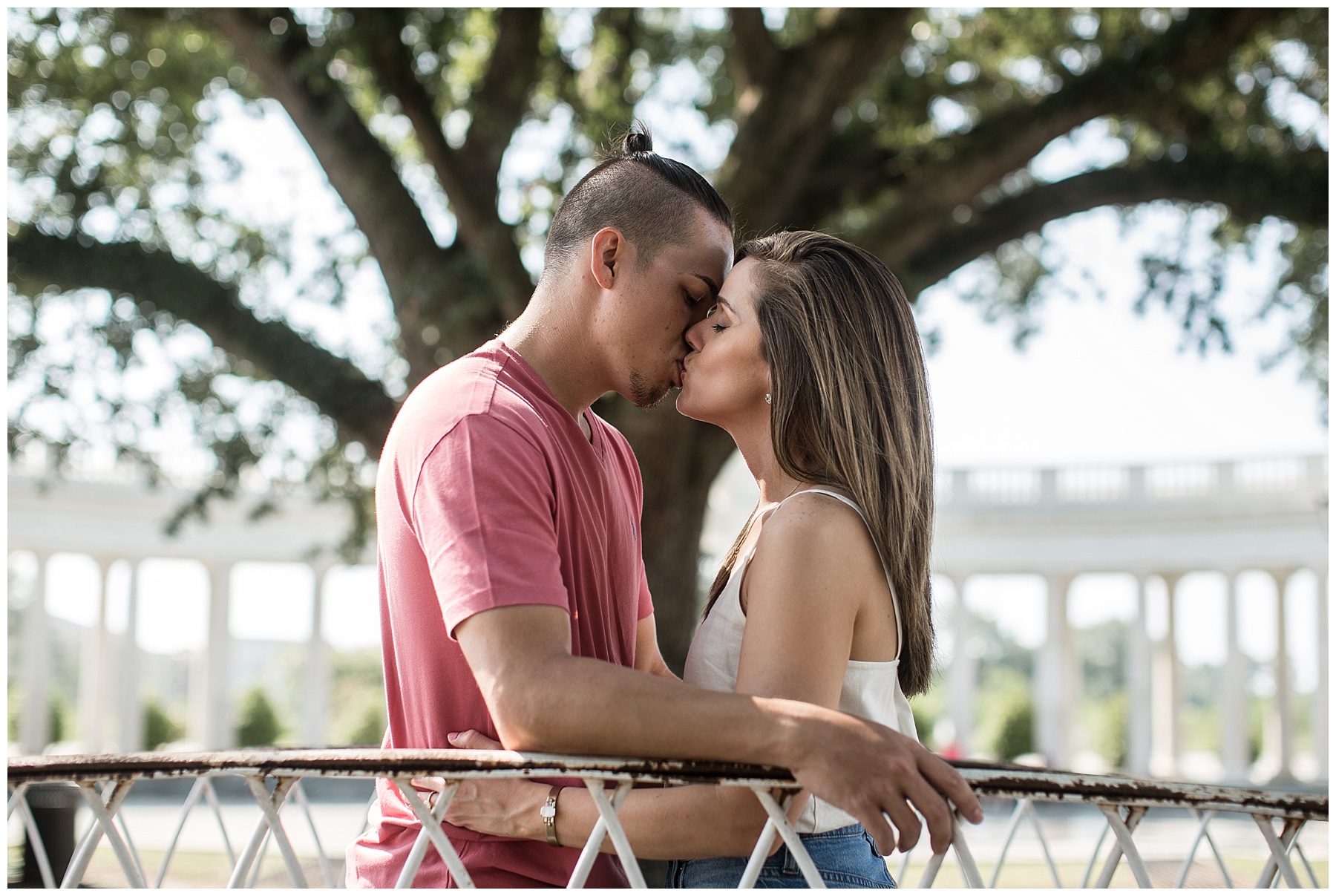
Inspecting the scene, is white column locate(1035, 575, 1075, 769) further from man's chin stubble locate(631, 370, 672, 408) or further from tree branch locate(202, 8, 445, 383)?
man's chin stubble locate(631, 370, 672, 408)

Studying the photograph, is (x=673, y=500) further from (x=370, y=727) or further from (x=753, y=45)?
(x=370, y=727)

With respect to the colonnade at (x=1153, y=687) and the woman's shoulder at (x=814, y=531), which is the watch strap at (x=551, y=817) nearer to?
the woman's shoulder at (x=814, y=531)

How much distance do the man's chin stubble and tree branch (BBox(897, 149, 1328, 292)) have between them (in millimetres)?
5348

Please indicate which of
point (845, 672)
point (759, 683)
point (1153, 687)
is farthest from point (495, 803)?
point (1153, 687)

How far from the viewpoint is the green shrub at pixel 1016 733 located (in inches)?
1026

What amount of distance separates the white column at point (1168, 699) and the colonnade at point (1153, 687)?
0.02 metres

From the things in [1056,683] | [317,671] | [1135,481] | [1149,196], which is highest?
[1135,481]

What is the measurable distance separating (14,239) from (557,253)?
6.38 metres

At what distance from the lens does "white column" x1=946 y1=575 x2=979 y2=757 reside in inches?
1030

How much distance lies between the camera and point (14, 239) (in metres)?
7.81

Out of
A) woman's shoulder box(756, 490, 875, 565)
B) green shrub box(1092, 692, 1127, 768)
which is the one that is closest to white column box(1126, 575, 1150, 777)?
green shrub box(1092, 692, 1127, 768)

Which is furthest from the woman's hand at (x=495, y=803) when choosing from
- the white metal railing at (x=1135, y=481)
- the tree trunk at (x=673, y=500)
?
the white metal railing at (x=1135, y=481)

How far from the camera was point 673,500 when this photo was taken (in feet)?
24.9

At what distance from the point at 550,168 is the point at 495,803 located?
7544 mm
